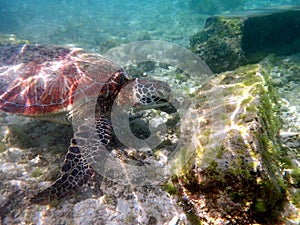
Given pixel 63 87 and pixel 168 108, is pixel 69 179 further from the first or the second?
pixel 168 108

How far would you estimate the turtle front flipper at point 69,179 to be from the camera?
2.57 metres

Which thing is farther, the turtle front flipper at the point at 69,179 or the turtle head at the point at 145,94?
the turtle head at the point at 145,94

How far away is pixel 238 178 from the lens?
2.08m

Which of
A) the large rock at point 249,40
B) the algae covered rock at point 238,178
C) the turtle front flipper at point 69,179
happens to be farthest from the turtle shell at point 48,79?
the large rock at point 249,40

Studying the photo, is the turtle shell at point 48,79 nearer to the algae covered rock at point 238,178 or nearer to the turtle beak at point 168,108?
the turtle beak at point 168,108

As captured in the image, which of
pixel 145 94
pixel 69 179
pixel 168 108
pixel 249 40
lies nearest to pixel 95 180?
pixel 69 179

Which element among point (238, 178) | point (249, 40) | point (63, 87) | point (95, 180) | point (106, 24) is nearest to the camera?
point (238, 178)

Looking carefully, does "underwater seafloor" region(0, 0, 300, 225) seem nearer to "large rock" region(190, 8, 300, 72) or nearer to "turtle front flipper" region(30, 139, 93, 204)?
"turtle front flipper" region(30, 139, 93, 204)

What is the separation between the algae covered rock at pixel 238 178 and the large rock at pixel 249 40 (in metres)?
4.46

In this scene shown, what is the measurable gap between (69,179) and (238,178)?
185 cm

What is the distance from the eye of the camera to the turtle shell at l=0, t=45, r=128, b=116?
365 centimetres

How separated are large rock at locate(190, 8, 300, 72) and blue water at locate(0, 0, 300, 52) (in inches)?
160

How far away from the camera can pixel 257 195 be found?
2045 mm

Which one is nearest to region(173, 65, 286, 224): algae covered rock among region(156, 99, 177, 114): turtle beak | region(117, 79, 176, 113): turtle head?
region(117, 79, 176, 113): turtle head
